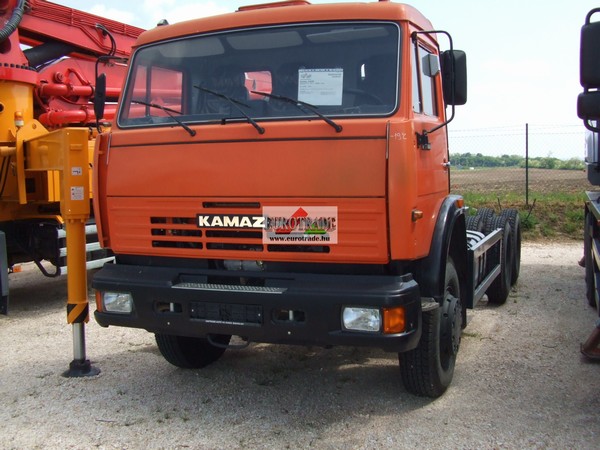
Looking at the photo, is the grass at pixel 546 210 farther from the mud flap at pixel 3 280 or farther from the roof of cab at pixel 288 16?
the mud flap at pixel 3 280

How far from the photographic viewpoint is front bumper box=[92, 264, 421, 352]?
11.6 ft

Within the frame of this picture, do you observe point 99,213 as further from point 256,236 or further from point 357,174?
point 357,174

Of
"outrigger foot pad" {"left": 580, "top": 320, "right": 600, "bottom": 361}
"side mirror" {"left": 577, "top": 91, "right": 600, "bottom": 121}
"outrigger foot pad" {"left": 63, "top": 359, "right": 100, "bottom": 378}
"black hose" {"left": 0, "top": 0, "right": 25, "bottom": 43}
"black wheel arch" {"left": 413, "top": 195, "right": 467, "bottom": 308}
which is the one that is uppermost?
"black hose" {"left": 0, "top": 0, "right": 25, "bottom": 43}

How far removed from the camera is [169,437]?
3824 millimetres

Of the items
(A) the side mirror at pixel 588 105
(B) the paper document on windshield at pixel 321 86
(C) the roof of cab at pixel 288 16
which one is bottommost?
(A) the side mirror at pixel 588 105

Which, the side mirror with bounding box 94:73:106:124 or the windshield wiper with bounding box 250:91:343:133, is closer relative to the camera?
the windshield wiper with bounding box 250:91:343:133

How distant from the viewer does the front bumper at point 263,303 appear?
3.54 metres

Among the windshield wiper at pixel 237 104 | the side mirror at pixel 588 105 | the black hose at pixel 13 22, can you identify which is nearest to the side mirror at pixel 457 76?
the side mirror at pixel 588 105

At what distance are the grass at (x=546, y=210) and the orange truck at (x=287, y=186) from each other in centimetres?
910

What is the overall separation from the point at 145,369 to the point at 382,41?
3183 millimetres

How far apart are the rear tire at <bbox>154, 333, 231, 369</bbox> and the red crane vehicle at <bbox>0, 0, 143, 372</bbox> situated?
1.67 metres

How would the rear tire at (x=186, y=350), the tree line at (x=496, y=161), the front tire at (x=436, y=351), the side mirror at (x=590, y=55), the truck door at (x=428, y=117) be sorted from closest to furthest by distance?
the side mirror at (x=590, y=55) < the truck door at (x=428, y=117) < the front tire at (x=436, y=351) < the rear tire at (x=186, y=350) < the tree line at (x=496, y=161)

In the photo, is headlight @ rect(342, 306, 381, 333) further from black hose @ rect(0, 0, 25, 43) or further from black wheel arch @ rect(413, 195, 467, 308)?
black hose @ rect(0, 0, 25, 43)

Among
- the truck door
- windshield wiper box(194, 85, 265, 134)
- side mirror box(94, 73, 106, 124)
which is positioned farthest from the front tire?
side mirror box(94, 73, 106, 124)
